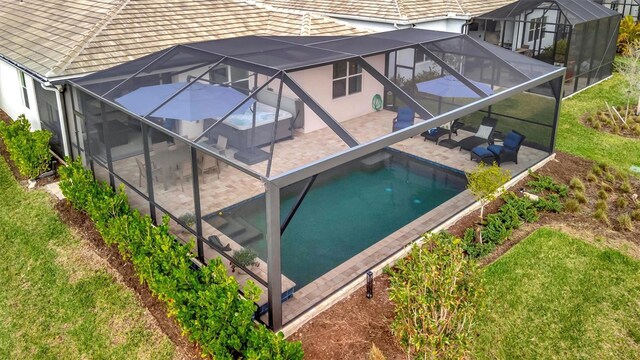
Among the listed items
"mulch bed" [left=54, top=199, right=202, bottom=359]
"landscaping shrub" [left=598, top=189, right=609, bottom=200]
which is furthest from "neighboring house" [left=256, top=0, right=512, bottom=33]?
"mulch bed" [left=54, top=199, right=202, bottom=359]

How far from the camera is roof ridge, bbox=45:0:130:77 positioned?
12.9m

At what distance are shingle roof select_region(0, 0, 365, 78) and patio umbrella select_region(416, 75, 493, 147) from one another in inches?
237

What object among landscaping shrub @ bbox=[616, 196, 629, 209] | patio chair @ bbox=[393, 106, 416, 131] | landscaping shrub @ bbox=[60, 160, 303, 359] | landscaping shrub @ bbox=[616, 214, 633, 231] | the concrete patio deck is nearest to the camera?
landscaping shrub @ bbox=[60, 160, 303, 359]

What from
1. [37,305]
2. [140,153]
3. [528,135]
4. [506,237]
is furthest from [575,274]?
[37,305]

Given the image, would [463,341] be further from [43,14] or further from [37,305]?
[43,14]

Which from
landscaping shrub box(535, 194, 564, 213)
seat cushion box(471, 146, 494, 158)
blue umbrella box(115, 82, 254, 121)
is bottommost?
landscaping shrub box(535, 194, 564, 213)

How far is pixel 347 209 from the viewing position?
13.4m

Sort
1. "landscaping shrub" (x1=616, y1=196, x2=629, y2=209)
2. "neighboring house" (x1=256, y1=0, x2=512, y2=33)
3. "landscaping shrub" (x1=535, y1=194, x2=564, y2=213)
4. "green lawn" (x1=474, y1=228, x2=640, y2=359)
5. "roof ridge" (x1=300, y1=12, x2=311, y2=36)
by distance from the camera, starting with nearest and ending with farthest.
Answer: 1. "green lawn" (x1=474, y1=228, x2=640, y2=359)
2. "landscaping shrub" (x1=535, y1=194, x2=564, y2=213)
3. "landscaping shrub" (x1=616, y1=196, x2=629, y2=209)
4. "roof ridge" (x1=300, y1=12, x2=311, y2=36)
5. "neighboring house" (x1=256, y1=0, x2=512, y2=33)

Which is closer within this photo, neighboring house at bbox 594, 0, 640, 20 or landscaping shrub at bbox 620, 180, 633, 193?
landscaping shrub at bbox 620, 180, 633, 193

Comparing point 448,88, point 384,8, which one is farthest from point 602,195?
point 384,8

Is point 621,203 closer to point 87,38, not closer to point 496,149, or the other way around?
point 496,149

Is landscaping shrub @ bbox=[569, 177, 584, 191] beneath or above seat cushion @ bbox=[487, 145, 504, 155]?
beneath

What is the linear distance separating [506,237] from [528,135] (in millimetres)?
6216

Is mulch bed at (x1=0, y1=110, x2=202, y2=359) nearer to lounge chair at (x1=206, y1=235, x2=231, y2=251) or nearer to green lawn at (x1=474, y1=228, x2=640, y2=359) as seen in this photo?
lounge chair at (x1=206, y1=235, x2=231, y2=251)
